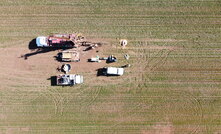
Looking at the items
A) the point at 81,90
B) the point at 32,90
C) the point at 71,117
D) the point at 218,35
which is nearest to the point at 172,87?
the point at 218,35

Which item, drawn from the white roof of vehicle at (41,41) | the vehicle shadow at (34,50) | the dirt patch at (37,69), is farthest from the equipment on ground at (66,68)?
the white roof of vehicle at (41,41)

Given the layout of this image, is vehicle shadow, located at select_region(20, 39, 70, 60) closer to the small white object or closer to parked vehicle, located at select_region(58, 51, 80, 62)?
parked vehicle, located at select_region(58, 51, 80, 62)

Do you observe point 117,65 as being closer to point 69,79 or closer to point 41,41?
point 69,79

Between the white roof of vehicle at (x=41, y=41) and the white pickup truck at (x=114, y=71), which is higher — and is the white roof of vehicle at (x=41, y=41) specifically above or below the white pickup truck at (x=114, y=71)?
above

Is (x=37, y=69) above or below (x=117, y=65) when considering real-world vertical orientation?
below

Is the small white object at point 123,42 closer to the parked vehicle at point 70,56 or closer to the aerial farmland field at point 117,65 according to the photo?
the aerial farmland field at point 117,65

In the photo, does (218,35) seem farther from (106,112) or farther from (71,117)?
(71,117)

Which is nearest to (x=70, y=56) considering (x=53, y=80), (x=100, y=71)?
(x=53, y=80)
